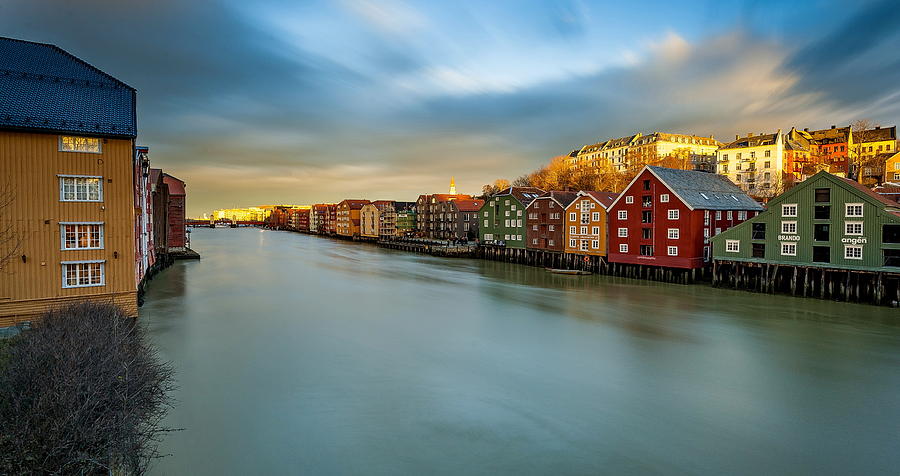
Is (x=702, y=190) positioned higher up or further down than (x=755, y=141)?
further down

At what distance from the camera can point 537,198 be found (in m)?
47.5

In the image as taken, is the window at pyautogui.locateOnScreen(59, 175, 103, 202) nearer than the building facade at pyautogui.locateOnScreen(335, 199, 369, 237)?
Yes

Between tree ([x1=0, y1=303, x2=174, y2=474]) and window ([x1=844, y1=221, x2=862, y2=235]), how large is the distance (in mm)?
31506

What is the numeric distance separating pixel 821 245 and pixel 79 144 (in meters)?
34.7

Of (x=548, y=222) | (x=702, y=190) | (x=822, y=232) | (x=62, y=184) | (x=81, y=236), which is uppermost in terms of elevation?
(x=702, y=190)

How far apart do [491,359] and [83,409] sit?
10844 millimetres

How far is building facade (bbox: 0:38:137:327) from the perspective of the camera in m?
14.4

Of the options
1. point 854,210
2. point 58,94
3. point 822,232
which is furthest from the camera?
point 822,232

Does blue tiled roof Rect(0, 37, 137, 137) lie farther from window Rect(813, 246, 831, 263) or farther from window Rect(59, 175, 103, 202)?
window Rect(813, 246, 831, 263)

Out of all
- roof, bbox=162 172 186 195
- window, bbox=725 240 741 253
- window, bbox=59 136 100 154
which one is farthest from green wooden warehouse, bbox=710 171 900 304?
roof, bbox=162 172 186 195

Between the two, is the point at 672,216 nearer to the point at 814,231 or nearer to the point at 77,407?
the point at 814,231

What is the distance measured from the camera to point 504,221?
5372 cm

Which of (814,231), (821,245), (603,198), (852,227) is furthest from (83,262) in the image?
(603,198)

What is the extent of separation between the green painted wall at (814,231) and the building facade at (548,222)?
15.5 meters
